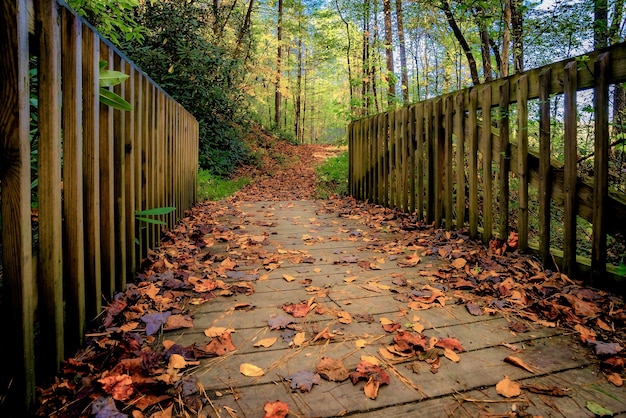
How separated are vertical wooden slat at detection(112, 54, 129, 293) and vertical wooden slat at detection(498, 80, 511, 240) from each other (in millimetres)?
2861

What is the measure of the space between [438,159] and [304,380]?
10.7ft

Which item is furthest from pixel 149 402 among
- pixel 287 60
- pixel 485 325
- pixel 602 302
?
pixel 287 60

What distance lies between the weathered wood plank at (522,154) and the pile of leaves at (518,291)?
0.63 feet

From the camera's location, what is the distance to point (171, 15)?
934 centimetres

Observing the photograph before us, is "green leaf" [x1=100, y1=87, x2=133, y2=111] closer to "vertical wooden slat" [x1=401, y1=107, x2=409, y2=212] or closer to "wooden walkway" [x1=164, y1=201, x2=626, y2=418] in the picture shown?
"wooden walkway" [x1=164, y1=201, x2=626, y2=418]

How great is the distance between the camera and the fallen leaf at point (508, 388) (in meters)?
1.40

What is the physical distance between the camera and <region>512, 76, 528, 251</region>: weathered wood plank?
284 cm

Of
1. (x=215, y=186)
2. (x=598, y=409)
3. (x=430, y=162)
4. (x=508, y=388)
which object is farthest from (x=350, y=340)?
(x=215, y=186)

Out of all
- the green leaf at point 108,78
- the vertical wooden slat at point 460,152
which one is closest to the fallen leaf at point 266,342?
the green leaf at point 108,78

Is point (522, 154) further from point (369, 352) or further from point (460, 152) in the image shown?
point (369, 352)

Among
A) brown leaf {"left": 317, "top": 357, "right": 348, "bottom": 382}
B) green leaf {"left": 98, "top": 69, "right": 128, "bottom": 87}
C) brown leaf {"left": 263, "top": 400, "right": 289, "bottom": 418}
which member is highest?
green leaf {"left": 98, "top": 69, "right": 128, "bottom": 87}

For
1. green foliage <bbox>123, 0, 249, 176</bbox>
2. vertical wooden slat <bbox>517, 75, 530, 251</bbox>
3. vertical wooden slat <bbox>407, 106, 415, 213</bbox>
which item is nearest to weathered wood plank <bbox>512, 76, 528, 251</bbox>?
vertical wooden slat <bbox>517, 75, 530, 251</bbox>

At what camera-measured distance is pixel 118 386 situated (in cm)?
137

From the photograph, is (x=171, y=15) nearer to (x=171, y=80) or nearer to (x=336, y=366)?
(x=171, y=80)
